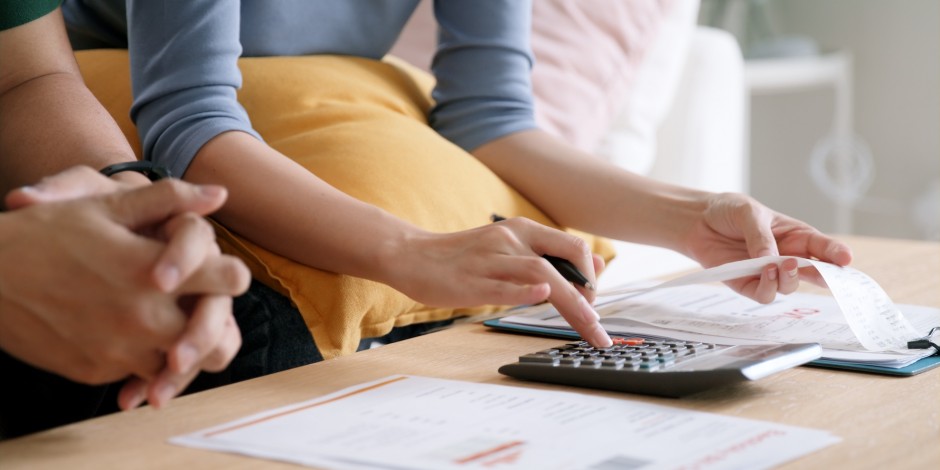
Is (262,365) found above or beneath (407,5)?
beneath

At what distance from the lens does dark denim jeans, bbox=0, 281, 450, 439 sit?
2.29 ft

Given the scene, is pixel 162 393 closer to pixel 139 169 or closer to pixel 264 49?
pixel 139 169

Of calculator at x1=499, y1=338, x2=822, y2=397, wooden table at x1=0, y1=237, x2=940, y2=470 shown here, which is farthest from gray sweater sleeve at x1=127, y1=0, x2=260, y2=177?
calculator at x1=499, y1=338, x2=822, y2=397

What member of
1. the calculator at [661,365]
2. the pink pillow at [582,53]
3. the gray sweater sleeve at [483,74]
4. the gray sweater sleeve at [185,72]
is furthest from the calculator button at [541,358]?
the pink pillow at [582,53]

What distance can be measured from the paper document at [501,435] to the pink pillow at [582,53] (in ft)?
2.96

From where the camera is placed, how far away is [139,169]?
0.69m

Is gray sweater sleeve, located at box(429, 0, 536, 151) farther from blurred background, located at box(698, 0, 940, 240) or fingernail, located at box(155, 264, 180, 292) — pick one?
blurred background, located at box(698, 0, 940, 240)

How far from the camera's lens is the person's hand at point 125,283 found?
493 mm

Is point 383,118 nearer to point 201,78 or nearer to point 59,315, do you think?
point 201,78

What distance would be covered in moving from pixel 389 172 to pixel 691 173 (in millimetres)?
994

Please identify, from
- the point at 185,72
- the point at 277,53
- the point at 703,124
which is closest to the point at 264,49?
the point at 277,53

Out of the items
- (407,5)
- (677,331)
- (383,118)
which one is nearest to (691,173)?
(407,5)

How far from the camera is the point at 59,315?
51 cm

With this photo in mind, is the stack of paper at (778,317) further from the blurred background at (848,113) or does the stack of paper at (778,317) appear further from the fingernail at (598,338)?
the blurred background at (848,113)
